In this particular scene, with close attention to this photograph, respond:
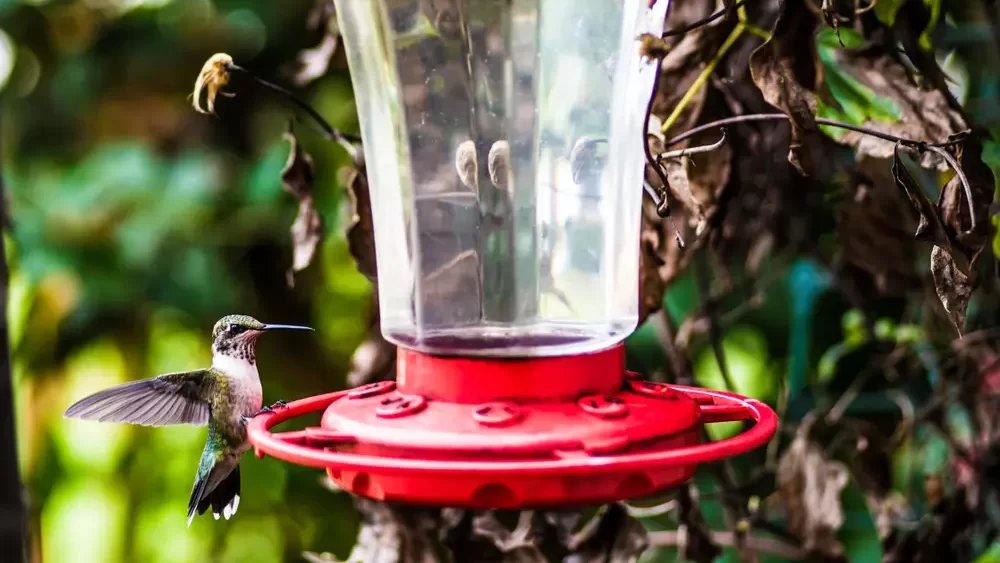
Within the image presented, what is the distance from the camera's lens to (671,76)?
4.32 feet

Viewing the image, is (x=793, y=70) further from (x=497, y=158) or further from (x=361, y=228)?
(x=361, y=228)

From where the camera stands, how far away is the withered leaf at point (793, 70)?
3.29 feet

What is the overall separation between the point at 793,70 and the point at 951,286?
282 millimetres

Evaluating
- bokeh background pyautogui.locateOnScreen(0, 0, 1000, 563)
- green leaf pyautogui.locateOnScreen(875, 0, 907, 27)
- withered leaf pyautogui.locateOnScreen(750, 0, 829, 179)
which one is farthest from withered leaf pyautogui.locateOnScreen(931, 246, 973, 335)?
bokeh background pyautogui.locateOnScreen(0, 0, 1000, 563)

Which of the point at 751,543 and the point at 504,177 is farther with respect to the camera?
the point at 751,543

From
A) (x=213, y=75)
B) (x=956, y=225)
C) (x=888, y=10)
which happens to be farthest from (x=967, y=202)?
(x=213, y=75)

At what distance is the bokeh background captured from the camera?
7.61 ft

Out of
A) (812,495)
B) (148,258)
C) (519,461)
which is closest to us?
(519,461)

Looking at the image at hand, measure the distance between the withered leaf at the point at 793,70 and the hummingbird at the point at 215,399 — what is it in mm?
677

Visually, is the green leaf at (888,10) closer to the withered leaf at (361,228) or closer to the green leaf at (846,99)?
the green leaf at (846,99)

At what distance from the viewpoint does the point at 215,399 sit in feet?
4.38

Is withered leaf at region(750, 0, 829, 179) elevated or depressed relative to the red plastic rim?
elevated

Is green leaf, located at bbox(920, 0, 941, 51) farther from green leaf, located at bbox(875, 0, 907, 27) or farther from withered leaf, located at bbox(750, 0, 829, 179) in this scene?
withered leaf, located at bbox(750, 0, 829, 179)

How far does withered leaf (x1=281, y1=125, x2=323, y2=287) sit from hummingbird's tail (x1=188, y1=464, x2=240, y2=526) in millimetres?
290
